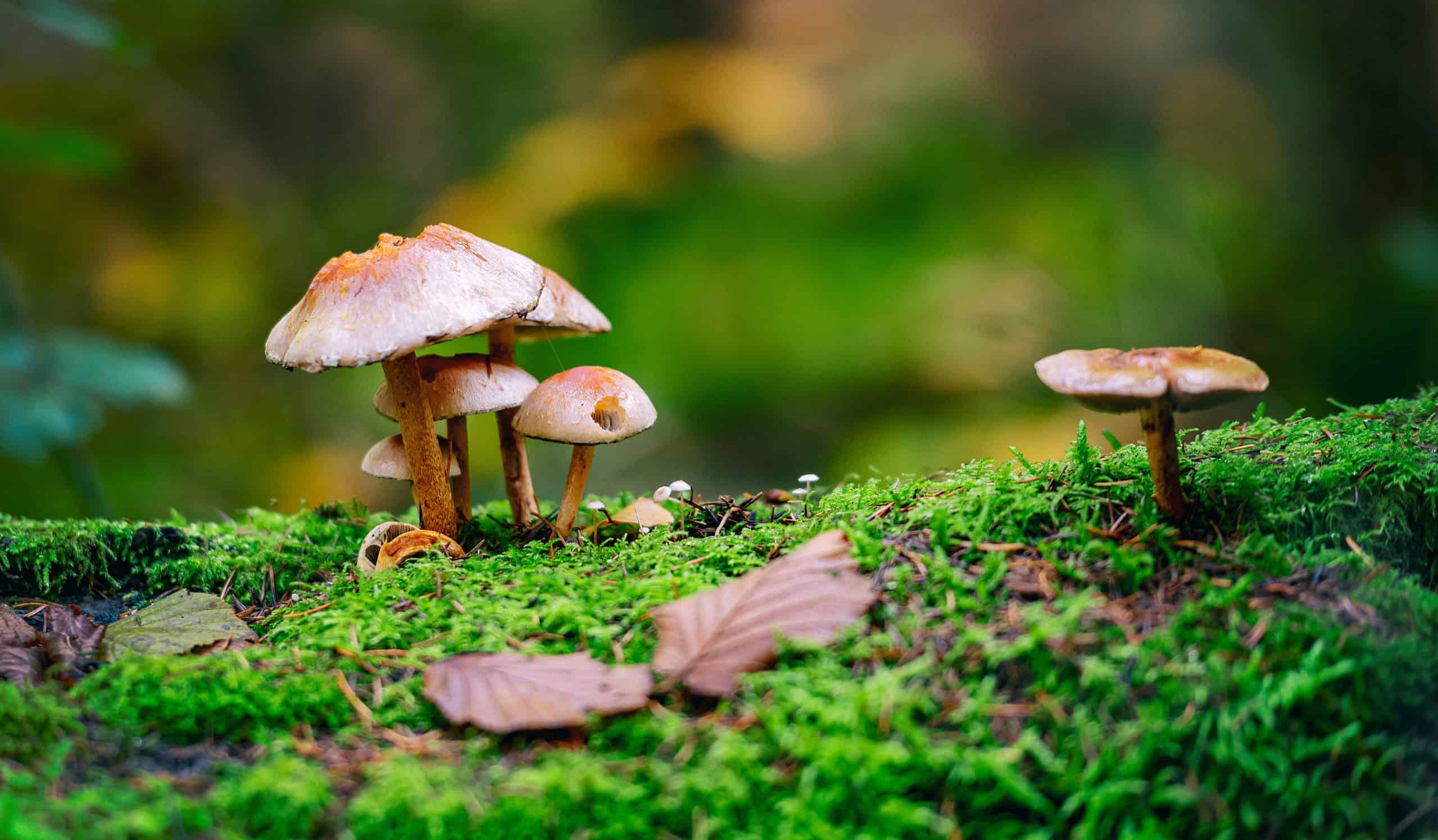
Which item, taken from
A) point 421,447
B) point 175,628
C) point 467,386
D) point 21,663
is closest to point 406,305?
point 467,386

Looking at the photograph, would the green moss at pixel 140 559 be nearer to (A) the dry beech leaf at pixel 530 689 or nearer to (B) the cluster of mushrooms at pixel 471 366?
(B) the cluster of mushrooms at pixel 471 366

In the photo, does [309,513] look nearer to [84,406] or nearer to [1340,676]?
[84,406]

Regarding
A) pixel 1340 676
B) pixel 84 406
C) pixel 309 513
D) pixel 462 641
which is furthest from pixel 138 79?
pixel 1340 676

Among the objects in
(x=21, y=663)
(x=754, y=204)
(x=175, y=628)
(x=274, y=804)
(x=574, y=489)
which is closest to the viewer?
(x=274, y=804)

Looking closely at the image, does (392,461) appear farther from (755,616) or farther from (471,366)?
(755,616)

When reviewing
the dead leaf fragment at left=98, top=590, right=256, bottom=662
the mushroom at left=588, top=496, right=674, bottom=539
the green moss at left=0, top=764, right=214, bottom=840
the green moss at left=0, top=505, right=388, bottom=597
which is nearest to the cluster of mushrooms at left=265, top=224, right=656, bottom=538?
the mushroom at left=588, top=496, right=674, bottom=539
